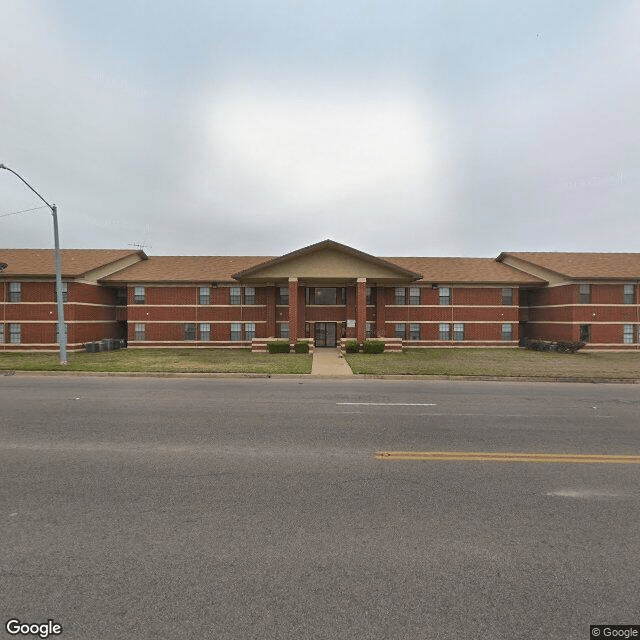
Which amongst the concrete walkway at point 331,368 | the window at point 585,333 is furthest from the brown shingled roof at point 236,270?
the concrete walkway at point 331,368

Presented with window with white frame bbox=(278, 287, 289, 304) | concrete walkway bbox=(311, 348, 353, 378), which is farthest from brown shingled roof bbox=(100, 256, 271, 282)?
concrete walkway bbox=(311, 348, 353, 378)

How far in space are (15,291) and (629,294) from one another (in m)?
48.9

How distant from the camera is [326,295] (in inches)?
1251

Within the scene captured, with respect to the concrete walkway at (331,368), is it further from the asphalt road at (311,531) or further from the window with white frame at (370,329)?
the window with white frame at (370,329)

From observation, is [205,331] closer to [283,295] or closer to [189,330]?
[189,330]

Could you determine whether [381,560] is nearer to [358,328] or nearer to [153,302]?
[358,328]

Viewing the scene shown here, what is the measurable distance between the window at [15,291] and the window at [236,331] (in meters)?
16.2

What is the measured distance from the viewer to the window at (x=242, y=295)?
1265 inches

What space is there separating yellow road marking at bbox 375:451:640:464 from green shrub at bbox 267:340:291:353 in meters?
20.2

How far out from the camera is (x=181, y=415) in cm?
882

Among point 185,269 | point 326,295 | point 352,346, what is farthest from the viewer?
point 185,269

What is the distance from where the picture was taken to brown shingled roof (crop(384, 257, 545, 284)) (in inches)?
1278

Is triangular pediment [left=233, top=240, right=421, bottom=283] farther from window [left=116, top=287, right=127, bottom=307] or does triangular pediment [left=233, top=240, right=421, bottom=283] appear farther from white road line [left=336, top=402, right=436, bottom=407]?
white road line [left=336, top=402, right=436, bottom=407]

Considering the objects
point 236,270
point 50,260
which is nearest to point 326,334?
point 236,270
